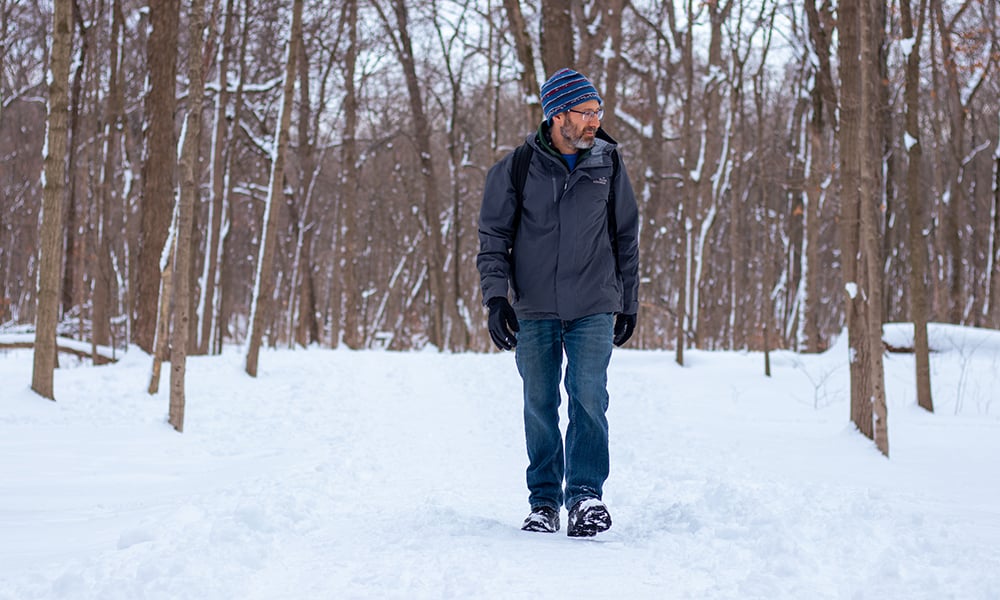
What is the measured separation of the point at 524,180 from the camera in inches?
160

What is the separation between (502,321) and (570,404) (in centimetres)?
57

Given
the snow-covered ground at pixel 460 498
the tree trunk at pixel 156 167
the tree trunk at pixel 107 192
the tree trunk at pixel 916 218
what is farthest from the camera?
the tree trunk at pixel 107 192

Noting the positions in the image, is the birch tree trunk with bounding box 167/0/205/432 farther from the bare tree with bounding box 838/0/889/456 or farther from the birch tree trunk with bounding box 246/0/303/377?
the bare tree with bounding box 838/0/889/456

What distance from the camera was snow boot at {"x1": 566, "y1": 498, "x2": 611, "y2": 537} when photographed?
378cm

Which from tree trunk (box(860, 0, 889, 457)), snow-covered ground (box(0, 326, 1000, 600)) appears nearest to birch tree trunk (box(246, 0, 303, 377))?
snow-covered ground (box(0, 326, 1000, 600))

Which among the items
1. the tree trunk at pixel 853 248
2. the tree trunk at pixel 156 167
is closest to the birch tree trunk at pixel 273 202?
the tree trunk at pixel 156 167

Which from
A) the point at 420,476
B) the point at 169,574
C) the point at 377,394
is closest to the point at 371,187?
the point at 377,394

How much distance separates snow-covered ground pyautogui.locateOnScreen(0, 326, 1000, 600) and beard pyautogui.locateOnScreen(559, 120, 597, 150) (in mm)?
1771

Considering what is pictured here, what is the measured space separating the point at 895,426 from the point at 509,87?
23.7 m

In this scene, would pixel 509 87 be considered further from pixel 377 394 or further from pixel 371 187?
pixel 377 394

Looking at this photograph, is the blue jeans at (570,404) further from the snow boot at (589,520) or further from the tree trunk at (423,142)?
the tree trunk at (423,142)

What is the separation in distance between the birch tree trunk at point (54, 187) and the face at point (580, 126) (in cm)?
558

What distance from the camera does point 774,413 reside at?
9.66 metres

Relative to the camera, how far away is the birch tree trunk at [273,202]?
12.2 m
